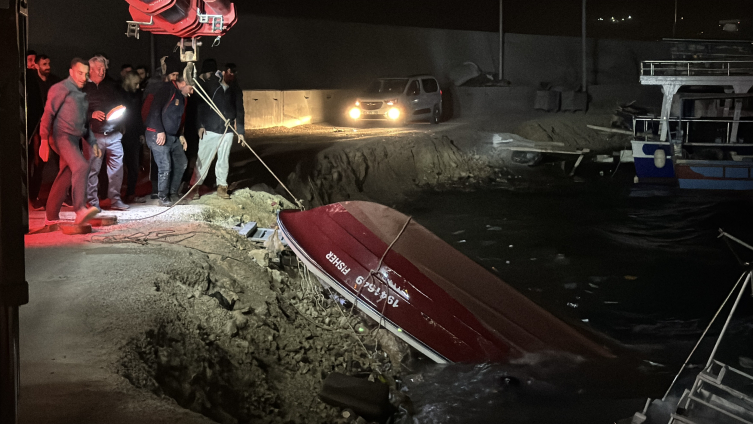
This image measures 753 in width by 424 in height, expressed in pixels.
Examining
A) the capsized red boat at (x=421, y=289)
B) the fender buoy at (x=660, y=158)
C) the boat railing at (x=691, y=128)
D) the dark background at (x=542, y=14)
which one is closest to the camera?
the capsized red boat at (x=421, y=289)

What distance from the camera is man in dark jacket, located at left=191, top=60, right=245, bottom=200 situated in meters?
11.2

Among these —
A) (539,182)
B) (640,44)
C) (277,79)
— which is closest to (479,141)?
(539,182)

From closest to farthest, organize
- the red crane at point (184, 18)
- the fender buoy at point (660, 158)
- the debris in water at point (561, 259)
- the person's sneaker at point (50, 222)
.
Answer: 1. the red crane at point (184, 18)
2. the person's sneaker at point (50, 222)
3. the debris in water at point (561, 259)
4. the fender buoy at point (660, 158)

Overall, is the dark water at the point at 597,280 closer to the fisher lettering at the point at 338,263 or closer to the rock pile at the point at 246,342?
the rock pile at the point at 246,342

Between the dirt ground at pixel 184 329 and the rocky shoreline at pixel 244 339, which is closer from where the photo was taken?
the dirt ground at pixel 184 329

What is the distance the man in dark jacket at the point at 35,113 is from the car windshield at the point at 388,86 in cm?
1590

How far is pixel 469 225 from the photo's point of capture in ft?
50.4

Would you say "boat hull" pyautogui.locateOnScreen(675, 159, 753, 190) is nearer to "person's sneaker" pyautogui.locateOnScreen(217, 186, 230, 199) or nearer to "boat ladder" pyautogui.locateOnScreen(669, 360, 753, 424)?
"person's sneaker" pyautogui.locateOnScreen(217, 186, 230, 199)

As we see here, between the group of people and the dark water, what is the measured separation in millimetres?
4777

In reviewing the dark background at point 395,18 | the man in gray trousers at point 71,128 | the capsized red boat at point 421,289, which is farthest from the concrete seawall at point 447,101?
the capsized red boat at point 421,289

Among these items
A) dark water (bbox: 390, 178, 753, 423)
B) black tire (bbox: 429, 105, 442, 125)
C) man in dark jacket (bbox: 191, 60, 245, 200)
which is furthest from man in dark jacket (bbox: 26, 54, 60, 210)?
black tire (bbox: 429, 105, 442, 125)

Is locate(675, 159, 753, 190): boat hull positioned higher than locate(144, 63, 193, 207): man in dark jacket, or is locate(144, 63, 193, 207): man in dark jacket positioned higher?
locate(144, 63, 193, 207): man in dark jacket

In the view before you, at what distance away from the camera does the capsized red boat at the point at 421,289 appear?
8.18 m

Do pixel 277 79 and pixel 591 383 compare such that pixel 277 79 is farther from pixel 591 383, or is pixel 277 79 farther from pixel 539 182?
pixel 591 383
